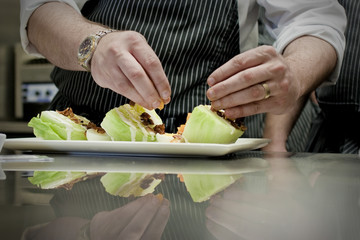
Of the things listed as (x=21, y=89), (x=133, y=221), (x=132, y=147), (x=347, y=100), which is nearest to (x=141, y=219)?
(x=133, y=221)

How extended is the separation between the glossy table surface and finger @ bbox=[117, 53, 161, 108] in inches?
9.1

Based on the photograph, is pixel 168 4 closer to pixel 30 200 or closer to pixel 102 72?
pixel 102 72

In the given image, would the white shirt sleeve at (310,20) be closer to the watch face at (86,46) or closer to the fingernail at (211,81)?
the fingernail at (211,81)

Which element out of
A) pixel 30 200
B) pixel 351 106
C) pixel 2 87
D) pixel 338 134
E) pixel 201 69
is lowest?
pixel 2 87

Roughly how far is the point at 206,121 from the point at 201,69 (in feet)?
1.57

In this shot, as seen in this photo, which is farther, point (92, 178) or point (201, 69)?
point (201, 69)

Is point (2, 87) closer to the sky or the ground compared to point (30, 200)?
closer to the ground

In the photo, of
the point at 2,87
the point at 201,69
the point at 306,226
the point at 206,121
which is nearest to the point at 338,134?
the point at 201,69

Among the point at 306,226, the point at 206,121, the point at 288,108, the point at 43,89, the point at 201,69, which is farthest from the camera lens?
the point at 43,89

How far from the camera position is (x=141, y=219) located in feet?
1.06

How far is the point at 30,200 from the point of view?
39cm

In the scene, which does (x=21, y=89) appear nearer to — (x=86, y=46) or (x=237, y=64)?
(x=86, y=46)

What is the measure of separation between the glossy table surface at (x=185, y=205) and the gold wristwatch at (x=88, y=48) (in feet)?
1.27

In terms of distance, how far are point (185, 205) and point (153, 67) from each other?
0.50 m
